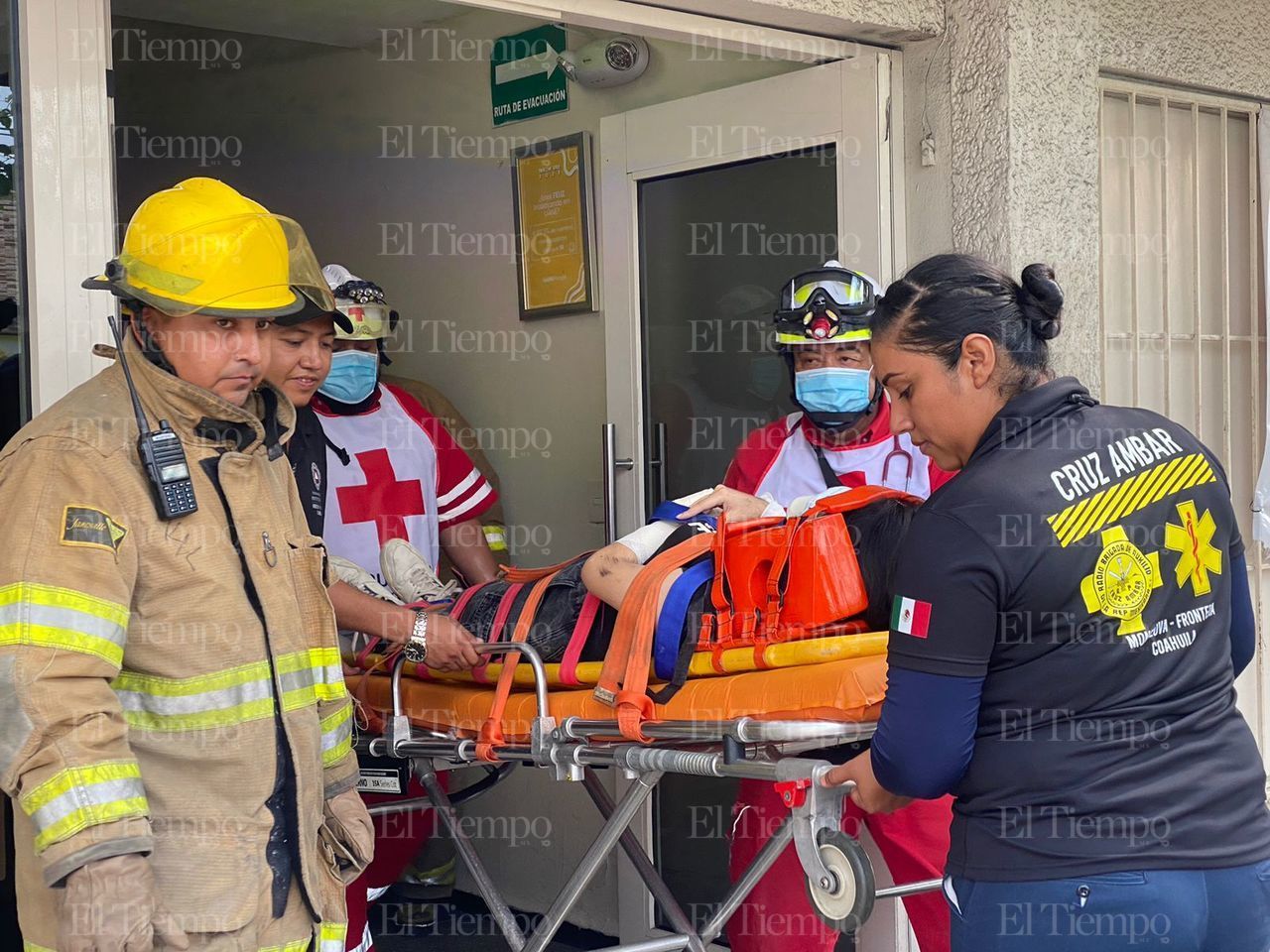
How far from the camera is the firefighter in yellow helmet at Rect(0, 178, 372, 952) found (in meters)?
1.91

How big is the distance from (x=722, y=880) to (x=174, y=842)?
2.63m

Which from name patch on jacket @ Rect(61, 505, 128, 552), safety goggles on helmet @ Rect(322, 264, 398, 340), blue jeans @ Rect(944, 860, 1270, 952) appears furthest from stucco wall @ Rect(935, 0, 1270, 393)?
name patch on jacket @ Rect(61, 505, 128, 552)

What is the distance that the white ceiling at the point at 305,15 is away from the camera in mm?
5246

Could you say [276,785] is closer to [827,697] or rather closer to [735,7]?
[827,697]

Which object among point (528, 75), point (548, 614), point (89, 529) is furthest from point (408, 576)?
point (528, 75)

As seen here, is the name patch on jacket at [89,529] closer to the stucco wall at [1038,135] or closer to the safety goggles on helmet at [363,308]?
the safety goggles on helmet at [363,308]

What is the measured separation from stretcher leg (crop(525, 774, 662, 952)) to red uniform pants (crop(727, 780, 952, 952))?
58 centimetres

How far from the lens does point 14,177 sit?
9.01 ft

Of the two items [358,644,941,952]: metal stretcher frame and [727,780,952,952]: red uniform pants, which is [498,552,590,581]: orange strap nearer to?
[358,644,941,952]: metal stretcher frame

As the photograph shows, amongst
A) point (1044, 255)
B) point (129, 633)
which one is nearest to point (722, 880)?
point (1044, 255)

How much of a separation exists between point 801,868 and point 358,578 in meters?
1.25

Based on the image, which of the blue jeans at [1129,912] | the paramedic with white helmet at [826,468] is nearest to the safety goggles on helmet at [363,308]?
the paramedic with white helmet at [826,468]

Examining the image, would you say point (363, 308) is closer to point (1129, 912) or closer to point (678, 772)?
point (678, 772)

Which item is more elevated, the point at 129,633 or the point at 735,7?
the point at 735,7
